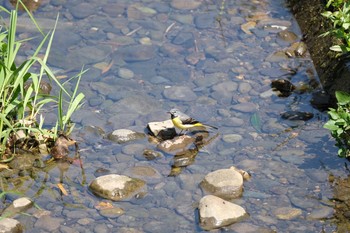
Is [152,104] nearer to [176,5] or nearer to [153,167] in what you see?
[153,167]

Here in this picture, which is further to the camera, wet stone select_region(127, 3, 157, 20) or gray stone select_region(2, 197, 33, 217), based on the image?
wet stone select_region(127, 3, 157, 20)

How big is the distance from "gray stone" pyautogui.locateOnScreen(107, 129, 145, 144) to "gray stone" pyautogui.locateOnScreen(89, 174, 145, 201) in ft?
2.40

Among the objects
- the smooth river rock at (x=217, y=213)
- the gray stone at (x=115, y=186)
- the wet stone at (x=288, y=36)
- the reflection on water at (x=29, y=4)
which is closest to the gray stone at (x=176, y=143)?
the gray stone at (x=115, y=186)

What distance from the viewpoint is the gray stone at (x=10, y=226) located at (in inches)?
226

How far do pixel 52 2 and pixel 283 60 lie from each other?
3273 millimetres

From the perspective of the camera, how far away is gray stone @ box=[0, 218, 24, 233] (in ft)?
18.8

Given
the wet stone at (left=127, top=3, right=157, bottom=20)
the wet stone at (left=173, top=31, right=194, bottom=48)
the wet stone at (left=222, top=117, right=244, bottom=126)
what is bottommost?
the wet stone at (left=222, top=117, right=244, bottom=126)

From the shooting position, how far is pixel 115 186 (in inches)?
249

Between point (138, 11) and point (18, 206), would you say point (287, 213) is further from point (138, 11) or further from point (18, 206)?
point (138, 11)

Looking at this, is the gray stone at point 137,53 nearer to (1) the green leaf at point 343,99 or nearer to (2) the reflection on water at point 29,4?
(2) the reflection on water at point 29,4

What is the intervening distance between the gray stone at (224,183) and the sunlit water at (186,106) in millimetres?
80

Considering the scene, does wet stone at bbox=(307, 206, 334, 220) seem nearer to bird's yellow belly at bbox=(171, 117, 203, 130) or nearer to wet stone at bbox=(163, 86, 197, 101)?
bird's yellow belly at bbox=(171, 117, 203, 130)

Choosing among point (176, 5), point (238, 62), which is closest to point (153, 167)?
point (238, 62)

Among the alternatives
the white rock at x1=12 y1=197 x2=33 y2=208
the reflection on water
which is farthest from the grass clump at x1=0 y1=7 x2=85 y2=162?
the reflection on water
